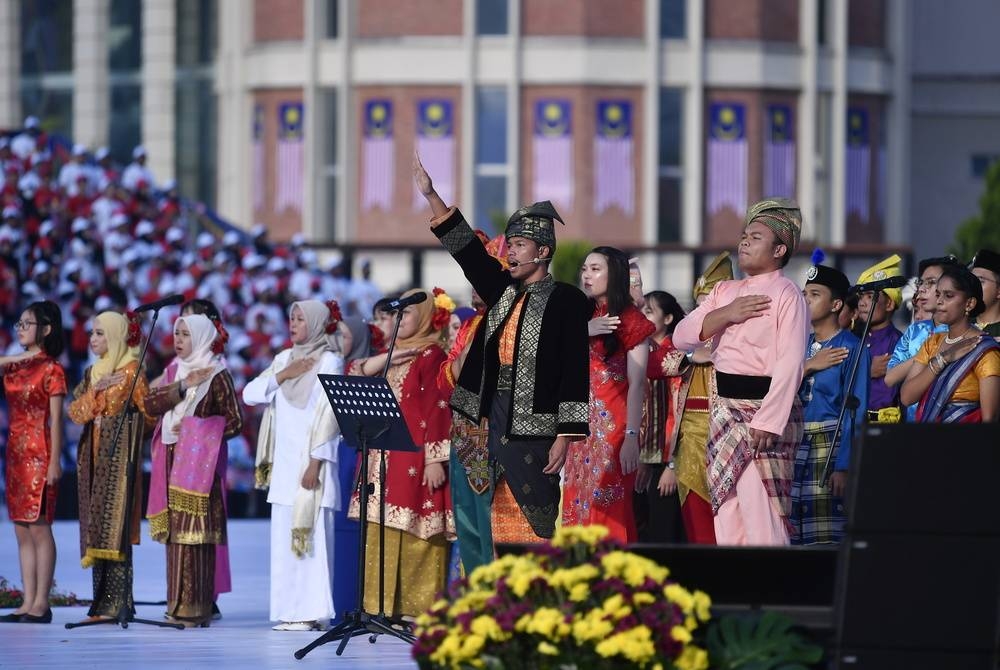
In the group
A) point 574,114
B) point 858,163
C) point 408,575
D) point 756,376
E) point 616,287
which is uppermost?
point 574,114

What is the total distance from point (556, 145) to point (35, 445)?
23.2 meters

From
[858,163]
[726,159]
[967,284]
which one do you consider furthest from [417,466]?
[858,163]

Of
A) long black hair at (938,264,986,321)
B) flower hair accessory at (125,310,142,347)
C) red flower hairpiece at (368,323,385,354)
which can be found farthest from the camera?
red flower hairpiece at (368,323,385,354)

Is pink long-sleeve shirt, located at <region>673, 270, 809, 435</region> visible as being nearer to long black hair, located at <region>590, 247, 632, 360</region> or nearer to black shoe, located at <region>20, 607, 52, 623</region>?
long black hair, located at <region>590, 247, 632, 360</region>

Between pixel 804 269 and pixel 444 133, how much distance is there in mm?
5933

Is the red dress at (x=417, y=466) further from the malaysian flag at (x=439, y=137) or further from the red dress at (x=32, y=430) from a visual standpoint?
the malaysian flag at (x=439, y=137)

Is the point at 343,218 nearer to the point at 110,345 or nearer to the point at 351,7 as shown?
the point at 351,7

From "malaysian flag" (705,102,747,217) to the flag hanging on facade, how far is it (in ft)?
23.0

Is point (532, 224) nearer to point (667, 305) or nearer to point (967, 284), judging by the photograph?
point (967, 284)

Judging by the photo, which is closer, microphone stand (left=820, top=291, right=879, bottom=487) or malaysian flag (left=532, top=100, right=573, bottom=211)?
microphone stand (left=820, top=291, right=879, bottom=487)

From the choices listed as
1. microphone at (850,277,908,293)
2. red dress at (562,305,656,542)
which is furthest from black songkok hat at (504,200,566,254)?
microphone at (850,277,908,293)

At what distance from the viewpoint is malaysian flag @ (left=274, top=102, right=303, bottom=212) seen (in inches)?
1390

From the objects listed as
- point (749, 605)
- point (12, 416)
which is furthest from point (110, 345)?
point (749, 605)

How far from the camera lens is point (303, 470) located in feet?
38.0
